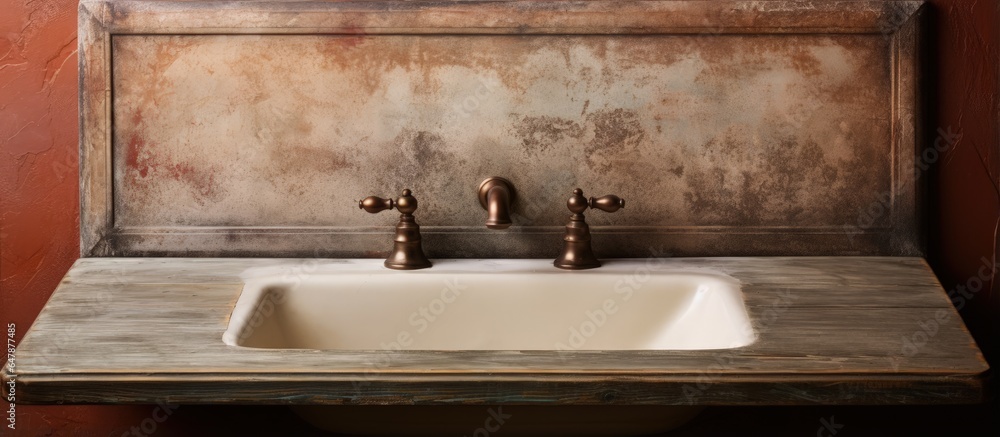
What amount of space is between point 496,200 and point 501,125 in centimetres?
15

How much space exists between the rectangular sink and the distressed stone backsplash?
15 cm

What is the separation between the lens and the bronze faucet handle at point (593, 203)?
1.18 meters

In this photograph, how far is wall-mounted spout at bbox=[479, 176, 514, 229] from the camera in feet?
3.93

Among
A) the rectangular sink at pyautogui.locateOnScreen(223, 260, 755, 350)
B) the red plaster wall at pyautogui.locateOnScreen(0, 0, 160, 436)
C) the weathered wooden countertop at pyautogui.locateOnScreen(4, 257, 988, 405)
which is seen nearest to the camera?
the weathered wooden countertop at pyautogui.locateOnScreen(4, 257, 988, 405)

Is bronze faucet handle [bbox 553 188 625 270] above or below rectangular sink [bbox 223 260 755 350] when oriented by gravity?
above

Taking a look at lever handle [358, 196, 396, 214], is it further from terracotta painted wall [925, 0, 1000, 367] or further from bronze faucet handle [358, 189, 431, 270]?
terracotta painted wall [925, 0, 1000, 367]

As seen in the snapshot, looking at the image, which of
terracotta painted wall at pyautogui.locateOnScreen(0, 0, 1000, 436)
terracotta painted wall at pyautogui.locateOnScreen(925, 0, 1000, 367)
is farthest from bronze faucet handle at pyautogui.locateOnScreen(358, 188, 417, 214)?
terracotta painted wall at pyautogui.locateOnScreen(925, 0, 1000, 367)

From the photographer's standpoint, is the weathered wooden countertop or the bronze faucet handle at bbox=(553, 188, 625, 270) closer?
the weathered wooden countertop

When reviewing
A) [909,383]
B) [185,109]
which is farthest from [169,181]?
[909,383]

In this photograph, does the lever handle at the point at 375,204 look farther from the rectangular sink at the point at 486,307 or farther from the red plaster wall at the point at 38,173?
the red plaster wall at the point at 38,173

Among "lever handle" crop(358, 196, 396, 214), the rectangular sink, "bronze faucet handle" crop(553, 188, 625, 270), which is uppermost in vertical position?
"lever handle" crop(358, 196, 396, 214)

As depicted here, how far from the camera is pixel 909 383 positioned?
2.70 feet

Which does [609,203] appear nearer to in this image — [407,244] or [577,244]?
[577,244]

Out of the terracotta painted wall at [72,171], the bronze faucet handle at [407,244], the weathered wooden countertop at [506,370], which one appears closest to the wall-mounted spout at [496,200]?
the bronze faucet handle at [407,244]
